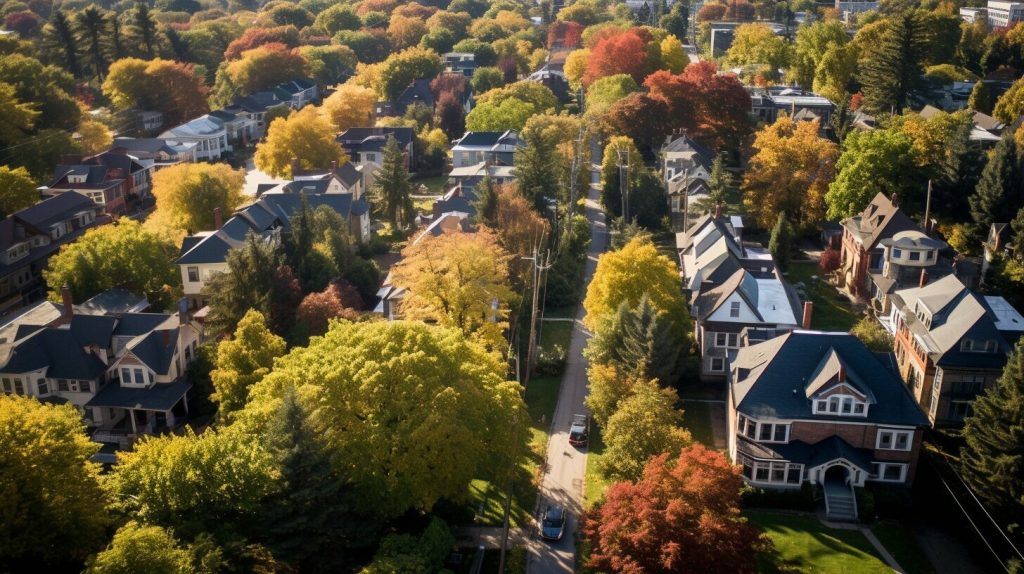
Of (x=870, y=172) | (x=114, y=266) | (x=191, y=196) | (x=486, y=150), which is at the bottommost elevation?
(x=486, y=150)

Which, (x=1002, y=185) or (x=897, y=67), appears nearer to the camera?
(x=1002, y=185)

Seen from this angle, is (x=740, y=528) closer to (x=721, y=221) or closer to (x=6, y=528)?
(x=6, y=528)

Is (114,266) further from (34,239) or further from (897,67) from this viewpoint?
(897,67)

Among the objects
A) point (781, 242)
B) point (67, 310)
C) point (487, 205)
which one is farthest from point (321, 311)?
point (781, 242)

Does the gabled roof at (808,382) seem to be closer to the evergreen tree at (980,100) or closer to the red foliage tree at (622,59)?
the evergreen tree at (980,100)

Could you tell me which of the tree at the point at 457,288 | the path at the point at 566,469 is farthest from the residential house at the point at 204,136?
the path at the point at 566,469

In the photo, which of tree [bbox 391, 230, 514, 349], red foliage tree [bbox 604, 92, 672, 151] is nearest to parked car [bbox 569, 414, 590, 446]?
tree [bbox 391, 230, 514, 349]
